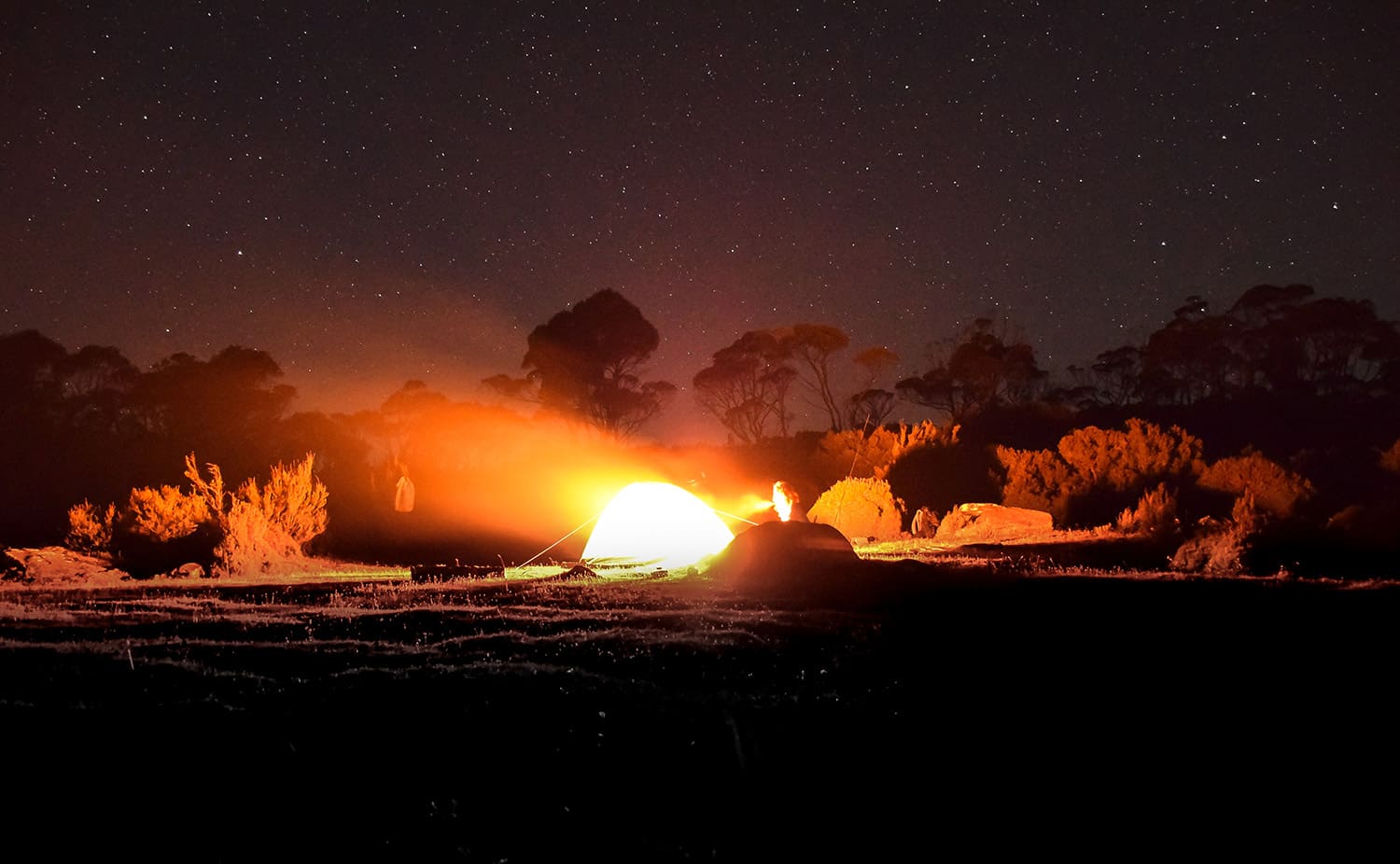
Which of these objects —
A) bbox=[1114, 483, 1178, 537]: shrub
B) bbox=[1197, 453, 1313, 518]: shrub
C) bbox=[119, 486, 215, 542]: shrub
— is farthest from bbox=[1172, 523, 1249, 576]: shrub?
bbox=[119, 486, 215, 542]: shrub

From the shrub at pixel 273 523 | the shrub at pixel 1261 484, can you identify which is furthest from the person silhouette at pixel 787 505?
the shrub at pixel 273 523

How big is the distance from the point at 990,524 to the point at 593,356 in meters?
24.6

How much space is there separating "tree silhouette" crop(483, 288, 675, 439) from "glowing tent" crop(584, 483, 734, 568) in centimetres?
2487

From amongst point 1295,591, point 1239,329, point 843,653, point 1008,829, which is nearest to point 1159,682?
point 843,653

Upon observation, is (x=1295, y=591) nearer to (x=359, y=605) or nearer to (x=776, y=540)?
(x=776, y=540)

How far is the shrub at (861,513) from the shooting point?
18.9 metres

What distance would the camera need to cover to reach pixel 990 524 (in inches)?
674

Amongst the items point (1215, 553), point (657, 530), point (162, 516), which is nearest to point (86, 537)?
point (162, 516)

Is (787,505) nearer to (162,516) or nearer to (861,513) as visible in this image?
(861,513)

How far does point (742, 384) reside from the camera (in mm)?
42094

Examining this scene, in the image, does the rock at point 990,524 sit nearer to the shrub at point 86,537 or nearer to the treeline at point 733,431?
the treeline at point 733,431

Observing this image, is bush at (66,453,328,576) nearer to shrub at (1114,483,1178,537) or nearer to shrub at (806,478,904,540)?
shrub at (806,478,904,540)

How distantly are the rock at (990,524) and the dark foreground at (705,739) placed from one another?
957 cm

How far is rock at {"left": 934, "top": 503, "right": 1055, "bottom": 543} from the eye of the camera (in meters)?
16.6
